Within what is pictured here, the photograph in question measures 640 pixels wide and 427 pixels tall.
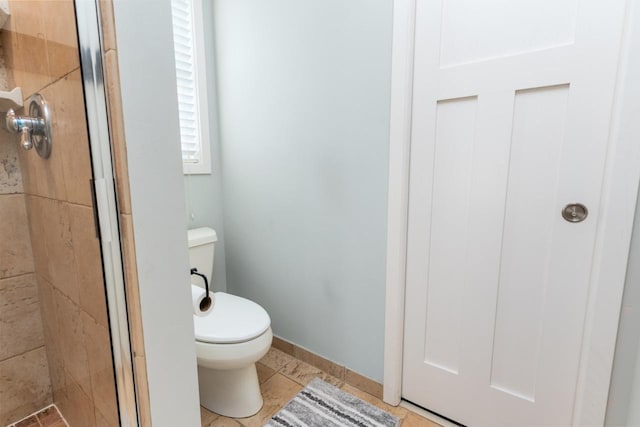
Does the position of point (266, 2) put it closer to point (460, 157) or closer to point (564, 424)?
point (460, 157)

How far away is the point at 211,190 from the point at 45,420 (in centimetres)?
127

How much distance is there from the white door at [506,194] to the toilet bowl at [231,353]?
681 millimetres

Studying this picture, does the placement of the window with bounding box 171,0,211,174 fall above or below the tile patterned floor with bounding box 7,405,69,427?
above

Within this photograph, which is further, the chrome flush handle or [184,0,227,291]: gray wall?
[184,0,227,291]: gray wall

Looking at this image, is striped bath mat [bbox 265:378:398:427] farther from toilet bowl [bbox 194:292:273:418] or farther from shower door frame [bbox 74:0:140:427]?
shower door frame [bbox 74:0:140:427]

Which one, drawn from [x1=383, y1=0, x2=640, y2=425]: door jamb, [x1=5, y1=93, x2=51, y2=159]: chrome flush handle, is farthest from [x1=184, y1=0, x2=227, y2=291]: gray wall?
[x1=383, y1=0, x2=640, y2=425]: door jamb

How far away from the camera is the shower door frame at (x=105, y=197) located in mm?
564

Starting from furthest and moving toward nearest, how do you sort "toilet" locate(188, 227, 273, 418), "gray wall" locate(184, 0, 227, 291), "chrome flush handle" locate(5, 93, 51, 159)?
"gray wall" locate(184, 0, 227, 291) → "toilet" locate(188, 227, 273, 418) → "chrome flush handle" locate(5, 93, 51, 159)

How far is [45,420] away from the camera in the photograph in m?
1.30

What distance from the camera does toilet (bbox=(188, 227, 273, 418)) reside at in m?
1.21

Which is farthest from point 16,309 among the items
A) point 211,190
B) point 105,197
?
point 105,197

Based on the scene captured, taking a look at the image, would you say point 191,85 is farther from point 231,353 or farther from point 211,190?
point 231,353

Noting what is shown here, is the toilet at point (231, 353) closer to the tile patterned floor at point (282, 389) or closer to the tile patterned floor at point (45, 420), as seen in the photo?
the tile patterned floor at point (282, 389)

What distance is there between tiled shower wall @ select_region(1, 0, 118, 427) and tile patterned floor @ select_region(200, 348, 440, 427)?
56 centimetres
